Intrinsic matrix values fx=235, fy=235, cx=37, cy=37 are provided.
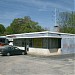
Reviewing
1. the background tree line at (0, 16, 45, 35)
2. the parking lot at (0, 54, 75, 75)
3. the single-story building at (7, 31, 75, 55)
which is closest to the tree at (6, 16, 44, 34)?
the background tree line at (0, 16, 45, 35)

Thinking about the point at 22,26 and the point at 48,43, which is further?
the point at 22,26

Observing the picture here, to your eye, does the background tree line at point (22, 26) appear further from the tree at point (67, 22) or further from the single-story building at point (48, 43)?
the single-story building at point (48, 43)

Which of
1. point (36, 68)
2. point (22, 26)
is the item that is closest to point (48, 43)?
point (36, 68)

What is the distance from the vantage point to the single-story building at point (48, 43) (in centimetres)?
3939

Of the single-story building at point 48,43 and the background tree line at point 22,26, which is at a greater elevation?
the background tree line at point 22,26

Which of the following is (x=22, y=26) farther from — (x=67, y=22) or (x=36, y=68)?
(x=36, y=68)

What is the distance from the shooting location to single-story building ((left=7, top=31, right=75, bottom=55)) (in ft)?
129

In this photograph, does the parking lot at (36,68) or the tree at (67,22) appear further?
the tree at (67,22)

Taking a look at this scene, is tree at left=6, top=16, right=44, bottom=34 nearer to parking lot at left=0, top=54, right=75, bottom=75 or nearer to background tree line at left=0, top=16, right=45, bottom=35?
background tree line at left=0, top=16, right=45, bottom=35

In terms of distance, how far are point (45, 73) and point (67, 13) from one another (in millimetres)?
65218

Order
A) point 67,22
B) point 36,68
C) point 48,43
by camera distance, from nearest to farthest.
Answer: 1. point 36,68
2. point 48,43
3. point 67,22

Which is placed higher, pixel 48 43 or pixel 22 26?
pixel 22 26

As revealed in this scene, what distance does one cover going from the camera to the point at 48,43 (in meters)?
40.2

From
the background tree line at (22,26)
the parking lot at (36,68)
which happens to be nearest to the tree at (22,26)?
the background tree line at (22,26)
